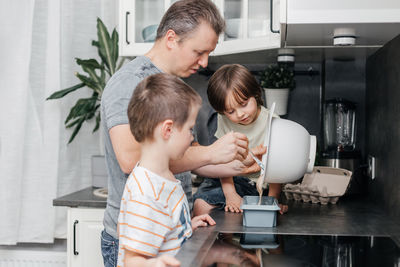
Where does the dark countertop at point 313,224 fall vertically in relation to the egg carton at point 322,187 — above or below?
below

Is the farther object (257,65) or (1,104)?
(1,104)

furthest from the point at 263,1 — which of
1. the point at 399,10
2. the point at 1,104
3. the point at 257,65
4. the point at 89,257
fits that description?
the point at 1,104

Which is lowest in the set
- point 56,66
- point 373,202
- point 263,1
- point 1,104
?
point 373,202

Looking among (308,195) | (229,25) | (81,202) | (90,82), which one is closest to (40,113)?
(90,82)

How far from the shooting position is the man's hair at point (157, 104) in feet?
3.43

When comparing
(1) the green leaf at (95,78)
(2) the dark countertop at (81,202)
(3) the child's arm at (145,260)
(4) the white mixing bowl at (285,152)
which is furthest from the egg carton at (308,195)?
(1) the green leaf at (95,78)

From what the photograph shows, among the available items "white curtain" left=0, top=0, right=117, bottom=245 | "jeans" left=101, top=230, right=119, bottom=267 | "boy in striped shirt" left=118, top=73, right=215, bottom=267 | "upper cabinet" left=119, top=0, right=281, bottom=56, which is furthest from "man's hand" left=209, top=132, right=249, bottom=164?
"white curtain" left=0, top=0, right=117, bottom=245

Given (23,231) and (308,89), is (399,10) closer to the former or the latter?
(308,89)

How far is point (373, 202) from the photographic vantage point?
1.78 metres

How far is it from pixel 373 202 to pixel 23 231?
5.69 ft

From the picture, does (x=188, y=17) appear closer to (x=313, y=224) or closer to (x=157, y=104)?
(x=157, y=104)

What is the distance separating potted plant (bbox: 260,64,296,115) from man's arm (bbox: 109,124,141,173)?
113 centimetres

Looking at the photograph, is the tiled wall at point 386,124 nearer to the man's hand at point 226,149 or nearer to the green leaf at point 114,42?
the man's hand at point 226,149

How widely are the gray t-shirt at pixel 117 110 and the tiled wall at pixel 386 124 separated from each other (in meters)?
0.66
